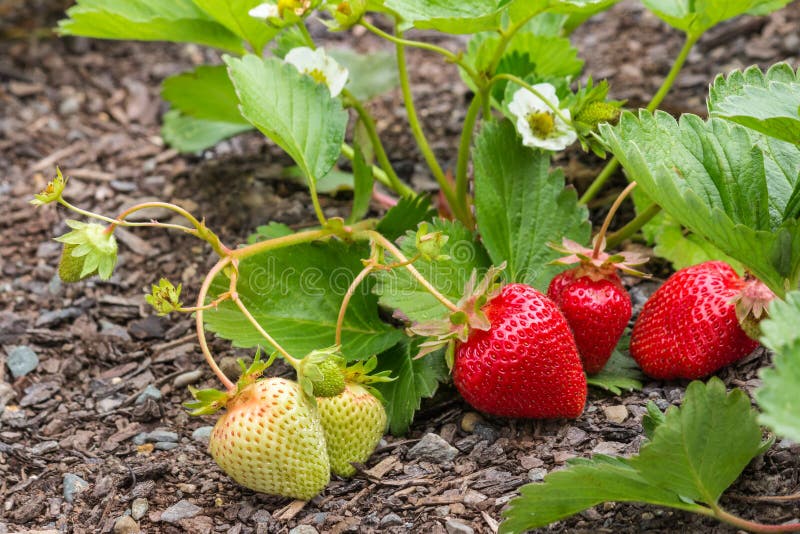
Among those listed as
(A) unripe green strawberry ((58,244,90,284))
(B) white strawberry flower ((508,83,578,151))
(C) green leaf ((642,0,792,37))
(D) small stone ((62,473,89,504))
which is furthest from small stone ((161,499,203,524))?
(C) green leaf ((642,0,792,37))

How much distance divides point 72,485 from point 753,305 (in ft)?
4.04

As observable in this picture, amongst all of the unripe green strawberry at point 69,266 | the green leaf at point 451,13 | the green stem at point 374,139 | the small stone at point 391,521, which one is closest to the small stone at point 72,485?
the unripe green strawberry at point 69,266

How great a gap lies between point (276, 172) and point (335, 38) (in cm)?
90

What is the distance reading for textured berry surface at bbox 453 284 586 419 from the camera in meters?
1.57

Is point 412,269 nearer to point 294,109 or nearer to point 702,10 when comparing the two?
point 294,109

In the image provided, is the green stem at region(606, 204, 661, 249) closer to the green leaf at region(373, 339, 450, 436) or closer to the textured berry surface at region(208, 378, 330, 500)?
the green leaf at region(373, 339, 450, 436)

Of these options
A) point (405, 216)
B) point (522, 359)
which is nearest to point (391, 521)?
point (522, 359)

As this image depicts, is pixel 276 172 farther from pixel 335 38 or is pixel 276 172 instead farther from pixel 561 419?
pixel 561 419

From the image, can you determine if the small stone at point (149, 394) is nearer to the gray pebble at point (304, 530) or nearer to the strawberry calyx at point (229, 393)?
the strawberry calyx at point (229, 393)

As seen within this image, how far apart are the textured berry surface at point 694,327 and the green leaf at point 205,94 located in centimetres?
117

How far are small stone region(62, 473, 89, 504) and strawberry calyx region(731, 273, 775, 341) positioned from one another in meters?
1.19

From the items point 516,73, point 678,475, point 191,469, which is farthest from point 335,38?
point 678,475

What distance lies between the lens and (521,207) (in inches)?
75.5

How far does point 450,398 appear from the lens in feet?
6.12
